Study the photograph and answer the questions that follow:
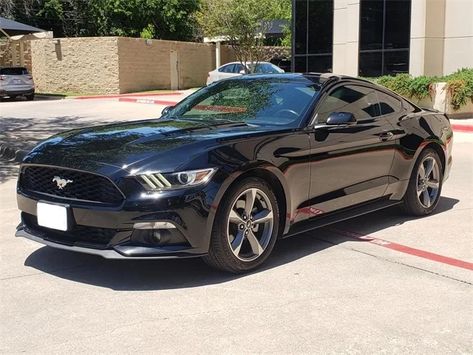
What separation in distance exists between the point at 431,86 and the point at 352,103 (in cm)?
1195

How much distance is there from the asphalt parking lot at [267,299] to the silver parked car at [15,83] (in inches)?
900

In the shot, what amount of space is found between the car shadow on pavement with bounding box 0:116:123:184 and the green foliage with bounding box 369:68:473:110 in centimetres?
860

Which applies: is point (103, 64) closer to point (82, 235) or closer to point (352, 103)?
point (352, 103)

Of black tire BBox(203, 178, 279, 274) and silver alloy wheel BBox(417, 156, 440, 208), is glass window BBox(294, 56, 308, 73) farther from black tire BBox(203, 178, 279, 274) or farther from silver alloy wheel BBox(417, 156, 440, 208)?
black tire BBox(203, 178, 279, 274)

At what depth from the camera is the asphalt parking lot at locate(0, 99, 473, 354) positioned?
3750 millimetres

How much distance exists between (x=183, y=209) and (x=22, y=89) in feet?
84.2

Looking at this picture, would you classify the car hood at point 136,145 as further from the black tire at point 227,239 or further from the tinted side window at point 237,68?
the tinted side window at point 237,68

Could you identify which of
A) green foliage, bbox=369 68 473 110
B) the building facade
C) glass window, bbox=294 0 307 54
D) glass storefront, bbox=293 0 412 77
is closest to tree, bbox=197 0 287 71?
glass window, bbox=294 0 307 54

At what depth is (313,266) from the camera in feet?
17.0

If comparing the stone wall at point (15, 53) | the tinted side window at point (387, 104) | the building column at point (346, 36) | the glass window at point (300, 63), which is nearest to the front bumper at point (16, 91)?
the stone wall at point (15, 53)

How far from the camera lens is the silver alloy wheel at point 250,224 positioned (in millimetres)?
4785

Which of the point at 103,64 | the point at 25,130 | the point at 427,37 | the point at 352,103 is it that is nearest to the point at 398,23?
the point at 427,37

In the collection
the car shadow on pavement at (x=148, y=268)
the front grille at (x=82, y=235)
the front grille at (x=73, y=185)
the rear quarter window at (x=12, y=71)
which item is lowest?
the car shadow on pavement at (x=148, y=268)

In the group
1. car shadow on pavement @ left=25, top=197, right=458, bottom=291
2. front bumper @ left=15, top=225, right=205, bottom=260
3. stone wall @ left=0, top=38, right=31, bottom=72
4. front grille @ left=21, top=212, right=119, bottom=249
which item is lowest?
car shadow on pavement @ left=25, top=197, right=458, bottom=291
